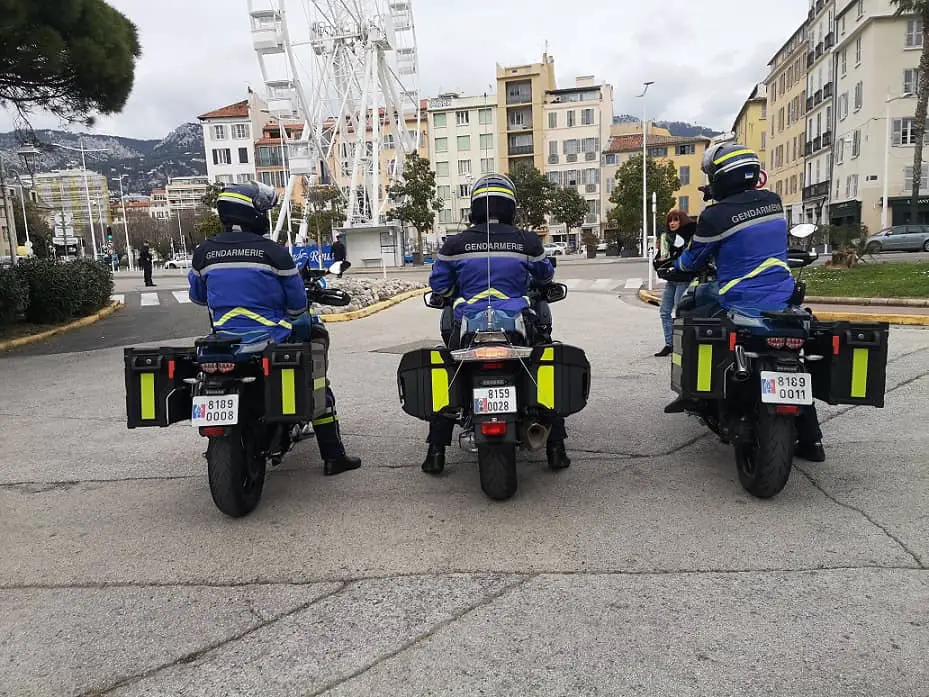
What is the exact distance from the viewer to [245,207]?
4.35 metres

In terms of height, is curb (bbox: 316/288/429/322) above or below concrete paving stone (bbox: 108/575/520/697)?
above

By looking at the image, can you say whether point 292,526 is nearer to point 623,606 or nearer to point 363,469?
point 363,469

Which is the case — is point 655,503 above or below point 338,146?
below

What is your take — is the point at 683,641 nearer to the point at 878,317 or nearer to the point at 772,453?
the point at 772,453

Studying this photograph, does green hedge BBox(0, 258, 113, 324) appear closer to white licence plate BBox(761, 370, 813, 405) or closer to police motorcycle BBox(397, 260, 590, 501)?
police motorcycle BBox(397, 260, 590, 501)

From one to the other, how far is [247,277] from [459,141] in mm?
72791

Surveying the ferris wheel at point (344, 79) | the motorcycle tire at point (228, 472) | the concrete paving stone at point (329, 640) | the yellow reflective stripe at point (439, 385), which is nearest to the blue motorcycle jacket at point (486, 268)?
the yellow reflective stripe at point (439, 385)

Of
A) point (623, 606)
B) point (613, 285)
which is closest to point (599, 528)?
point (623, 606)

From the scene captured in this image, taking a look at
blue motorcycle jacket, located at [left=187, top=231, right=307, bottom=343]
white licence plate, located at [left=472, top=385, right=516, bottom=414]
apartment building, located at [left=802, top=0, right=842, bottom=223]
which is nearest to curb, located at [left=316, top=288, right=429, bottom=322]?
blue motorcycle jacket, located at [left=187, top=231, right=307, bottom=343]

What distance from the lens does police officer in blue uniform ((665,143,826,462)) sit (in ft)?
14.0

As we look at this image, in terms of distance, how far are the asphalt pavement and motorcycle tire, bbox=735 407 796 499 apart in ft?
0.42

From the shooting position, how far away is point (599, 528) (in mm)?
3762

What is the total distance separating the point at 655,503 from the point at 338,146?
43.4m

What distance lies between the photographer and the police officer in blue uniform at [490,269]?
4.41m
